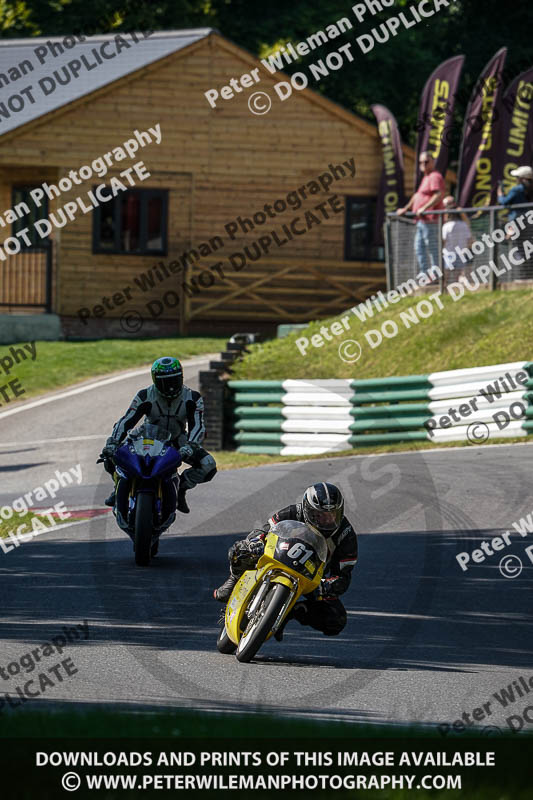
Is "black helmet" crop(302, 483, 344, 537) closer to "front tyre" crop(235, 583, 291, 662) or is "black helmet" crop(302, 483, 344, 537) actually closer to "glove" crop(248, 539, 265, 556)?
"glove" crop(248, 539, 265, 556)

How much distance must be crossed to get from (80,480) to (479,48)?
31.0 m

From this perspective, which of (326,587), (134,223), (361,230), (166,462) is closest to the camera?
(326,587)

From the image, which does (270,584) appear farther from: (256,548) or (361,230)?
(361,230)

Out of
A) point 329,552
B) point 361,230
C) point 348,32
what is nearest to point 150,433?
point 329,552

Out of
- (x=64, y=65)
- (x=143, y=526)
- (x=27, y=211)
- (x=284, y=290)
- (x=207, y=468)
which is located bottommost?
(x=143, y=526)

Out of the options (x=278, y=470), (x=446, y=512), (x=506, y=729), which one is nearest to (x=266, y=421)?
(x=278, y=470)

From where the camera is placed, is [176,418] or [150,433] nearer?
[150,433]

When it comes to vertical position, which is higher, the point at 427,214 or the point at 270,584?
the point at 427,214

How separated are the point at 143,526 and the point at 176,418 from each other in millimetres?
1298

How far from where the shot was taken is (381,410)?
1912 centimetres

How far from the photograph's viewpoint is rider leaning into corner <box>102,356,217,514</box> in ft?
37.8

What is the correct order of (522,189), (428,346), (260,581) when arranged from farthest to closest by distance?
1. (428,346)
2. (522,189)
3. (260,581)

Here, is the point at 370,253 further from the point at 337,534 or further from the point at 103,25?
the point at 337,534

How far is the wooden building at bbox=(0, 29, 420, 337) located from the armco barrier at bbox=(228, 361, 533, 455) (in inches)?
481
